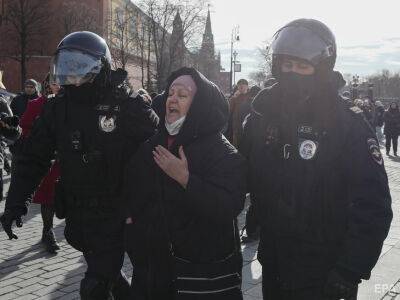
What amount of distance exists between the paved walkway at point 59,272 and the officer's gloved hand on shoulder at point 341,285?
2.33m

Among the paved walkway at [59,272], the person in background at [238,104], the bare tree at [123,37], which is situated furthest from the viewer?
the bare tree at [123,37]

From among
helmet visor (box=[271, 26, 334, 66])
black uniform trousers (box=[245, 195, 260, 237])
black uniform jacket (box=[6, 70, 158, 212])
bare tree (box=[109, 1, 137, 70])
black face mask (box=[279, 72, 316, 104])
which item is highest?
bare tree (box=[109, 1, 137, 70])

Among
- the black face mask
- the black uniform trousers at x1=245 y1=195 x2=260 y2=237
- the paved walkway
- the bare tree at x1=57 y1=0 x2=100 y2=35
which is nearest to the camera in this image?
the black face mask

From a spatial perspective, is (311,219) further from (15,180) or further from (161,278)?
(15,180)

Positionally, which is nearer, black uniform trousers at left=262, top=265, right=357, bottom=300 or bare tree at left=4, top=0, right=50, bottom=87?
black uniform trousers at left=262, top=265, right=357, bottom=300

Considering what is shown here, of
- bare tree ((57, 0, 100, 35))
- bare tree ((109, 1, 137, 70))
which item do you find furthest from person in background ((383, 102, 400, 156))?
bare tree ((57, 0, 100, 35))

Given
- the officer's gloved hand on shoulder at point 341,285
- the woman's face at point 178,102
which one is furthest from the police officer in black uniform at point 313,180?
the woman's face at point 178,102

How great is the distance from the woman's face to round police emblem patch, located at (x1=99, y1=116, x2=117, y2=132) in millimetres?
668

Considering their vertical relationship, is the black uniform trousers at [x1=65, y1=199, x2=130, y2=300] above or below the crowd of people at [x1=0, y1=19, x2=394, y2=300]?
below

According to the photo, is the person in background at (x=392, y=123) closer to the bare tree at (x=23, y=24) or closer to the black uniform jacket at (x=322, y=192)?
the black uniform jacket at (x=322, y=192)

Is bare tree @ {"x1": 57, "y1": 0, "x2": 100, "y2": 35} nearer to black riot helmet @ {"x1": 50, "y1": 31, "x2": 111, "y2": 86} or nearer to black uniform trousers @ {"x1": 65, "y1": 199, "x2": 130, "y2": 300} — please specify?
black riot helmet @ {"x1": 50, "y1": 31, "x2": 111, "y2": 86}

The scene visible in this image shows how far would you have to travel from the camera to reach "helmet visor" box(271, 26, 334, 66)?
8.45 ft

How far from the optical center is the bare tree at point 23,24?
42.9m

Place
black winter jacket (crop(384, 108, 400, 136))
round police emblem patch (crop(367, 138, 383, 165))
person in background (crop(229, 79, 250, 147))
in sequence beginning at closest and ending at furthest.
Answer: round police emblem patch (crop(367, 138, 383, 165)), person in background (crop(229, 79, 250, 147)), black winter jacket (crop(384, 108, 400, 136))
